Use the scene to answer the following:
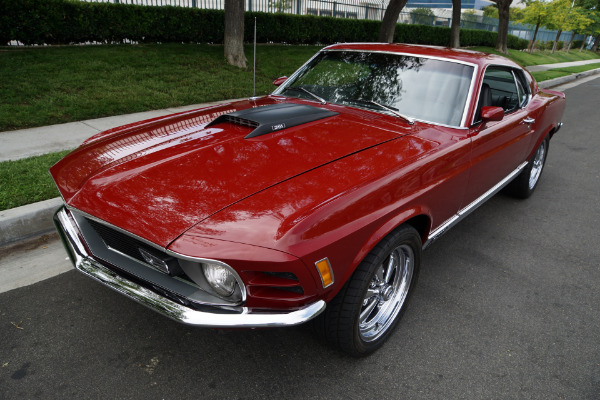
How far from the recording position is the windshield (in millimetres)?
3092

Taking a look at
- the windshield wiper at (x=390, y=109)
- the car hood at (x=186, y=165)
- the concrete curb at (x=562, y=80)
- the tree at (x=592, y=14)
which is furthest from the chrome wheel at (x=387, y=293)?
the tree at (x=592, y=14)

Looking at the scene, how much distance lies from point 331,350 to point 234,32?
9.38 meters

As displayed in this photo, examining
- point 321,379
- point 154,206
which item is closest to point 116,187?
point 154,206

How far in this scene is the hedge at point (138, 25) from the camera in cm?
900

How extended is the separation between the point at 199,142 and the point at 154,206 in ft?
2.41

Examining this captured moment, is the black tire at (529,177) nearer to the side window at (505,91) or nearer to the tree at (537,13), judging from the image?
the side window at (505,91)

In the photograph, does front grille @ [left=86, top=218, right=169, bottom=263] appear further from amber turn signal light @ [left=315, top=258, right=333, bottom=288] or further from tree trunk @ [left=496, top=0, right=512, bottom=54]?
tree trunk @ [left=496, top=0, right=512, bottom=54]

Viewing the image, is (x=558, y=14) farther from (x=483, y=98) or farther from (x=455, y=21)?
(x=483, y=98)

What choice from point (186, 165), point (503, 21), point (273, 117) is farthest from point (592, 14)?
point (186, 165)

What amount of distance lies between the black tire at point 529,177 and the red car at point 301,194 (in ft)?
3.82

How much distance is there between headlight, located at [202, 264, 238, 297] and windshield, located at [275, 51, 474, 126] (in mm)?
1851

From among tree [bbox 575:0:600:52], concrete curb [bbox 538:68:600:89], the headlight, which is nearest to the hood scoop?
the headlight

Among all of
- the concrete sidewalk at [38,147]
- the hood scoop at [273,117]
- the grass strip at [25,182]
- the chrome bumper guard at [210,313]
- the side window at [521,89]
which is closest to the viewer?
the chrome bumper guard at [210,313]

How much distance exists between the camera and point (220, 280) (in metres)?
1.93
